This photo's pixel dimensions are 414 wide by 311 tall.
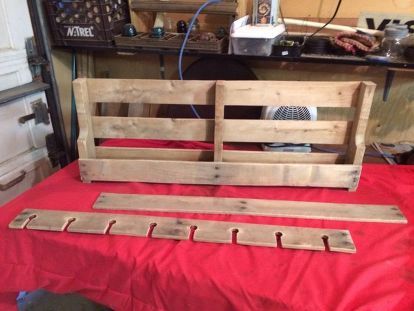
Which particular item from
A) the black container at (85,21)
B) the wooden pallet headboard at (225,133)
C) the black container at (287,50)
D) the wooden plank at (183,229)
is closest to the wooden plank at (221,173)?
the wooden pallet headboard at (225,133)

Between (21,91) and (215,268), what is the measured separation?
1116mm

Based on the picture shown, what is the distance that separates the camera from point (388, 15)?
1326mm

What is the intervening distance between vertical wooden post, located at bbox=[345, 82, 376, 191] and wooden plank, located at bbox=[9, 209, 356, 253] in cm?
28

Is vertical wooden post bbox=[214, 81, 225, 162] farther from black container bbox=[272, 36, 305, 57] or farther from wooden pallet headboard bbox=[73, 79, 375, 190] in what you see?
black container bbox=[272, 36, 305, 57]

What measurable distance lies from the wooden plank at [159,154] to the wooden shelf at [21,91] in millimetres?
458

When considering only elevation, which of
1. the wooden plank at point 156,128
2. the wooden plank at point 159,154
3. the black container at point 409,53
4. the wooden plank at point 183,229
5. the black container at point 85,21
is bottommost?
the wooden plank at point 183,229

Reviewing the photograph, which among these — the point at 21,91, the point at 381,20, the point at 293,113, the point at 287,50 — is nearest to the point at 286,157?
the point at 293,113

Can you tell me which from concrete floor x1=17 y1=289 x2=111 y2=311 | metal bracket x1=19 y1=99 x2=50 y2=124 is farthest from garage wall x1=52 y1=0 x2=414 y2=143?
concrete floor x1=17 y1=289 x2=111 y2=311

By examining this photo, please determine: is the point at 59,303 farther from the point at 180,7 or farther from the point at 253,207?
the point at 180,7

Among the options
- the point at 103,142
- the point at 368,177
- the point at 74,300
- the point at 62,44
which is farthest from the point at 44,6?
the point at 368,177

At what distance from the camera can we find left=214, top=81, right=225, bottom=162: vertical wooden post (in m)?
1.04

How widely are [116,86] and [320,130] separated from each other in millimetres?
683

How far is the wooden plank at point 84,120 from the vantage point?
108cm

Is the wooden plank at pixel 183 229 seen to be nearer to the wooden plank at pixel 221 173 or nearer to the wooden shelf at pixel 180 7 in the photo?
the wooden plank at pixel 221 173
